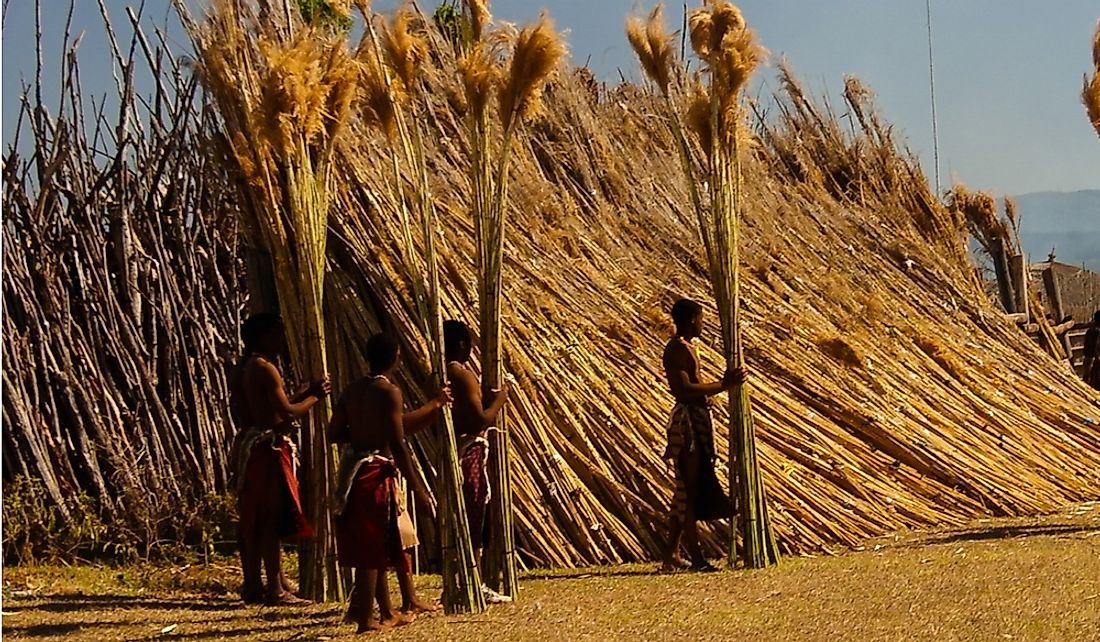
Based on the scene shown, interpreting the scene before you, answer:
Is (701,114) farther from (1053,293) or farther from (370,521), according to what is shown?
(1053,293)

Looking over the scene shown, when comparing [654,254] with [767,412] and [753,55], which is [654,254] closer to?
[767,412]

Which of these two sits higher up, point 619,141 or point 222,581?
point 619,141

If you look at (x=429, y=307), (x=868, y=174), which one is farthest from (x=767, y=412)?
(x=868, y=174)

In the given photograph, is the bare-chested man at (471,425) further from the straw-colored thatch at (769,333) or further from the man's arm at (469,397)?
the straw-colored thatch at (769,333)

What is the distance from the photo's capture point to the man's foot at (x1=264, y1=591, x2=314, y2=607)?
4.69 meters

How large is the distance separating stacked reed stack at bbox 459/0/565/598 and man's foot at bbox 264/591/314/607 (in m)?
0.71

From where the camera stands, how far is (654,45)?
5121 millimetres

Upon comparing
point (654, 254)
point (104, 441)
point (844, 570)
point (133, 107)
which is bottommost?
point (844, 570)

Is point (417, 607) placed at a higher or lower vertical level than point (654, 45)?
lower

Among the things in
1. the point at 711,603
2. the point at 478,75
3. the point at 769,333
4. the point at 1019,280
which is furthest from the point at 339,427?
the point at 1019,280

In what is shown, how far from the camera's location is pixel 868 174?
965 centimetres

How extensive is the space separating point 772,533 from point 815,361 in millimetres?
1832

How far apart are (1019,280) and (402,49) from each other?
6.90 m

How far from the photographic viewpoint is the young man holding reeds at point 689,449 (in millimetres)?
5258
